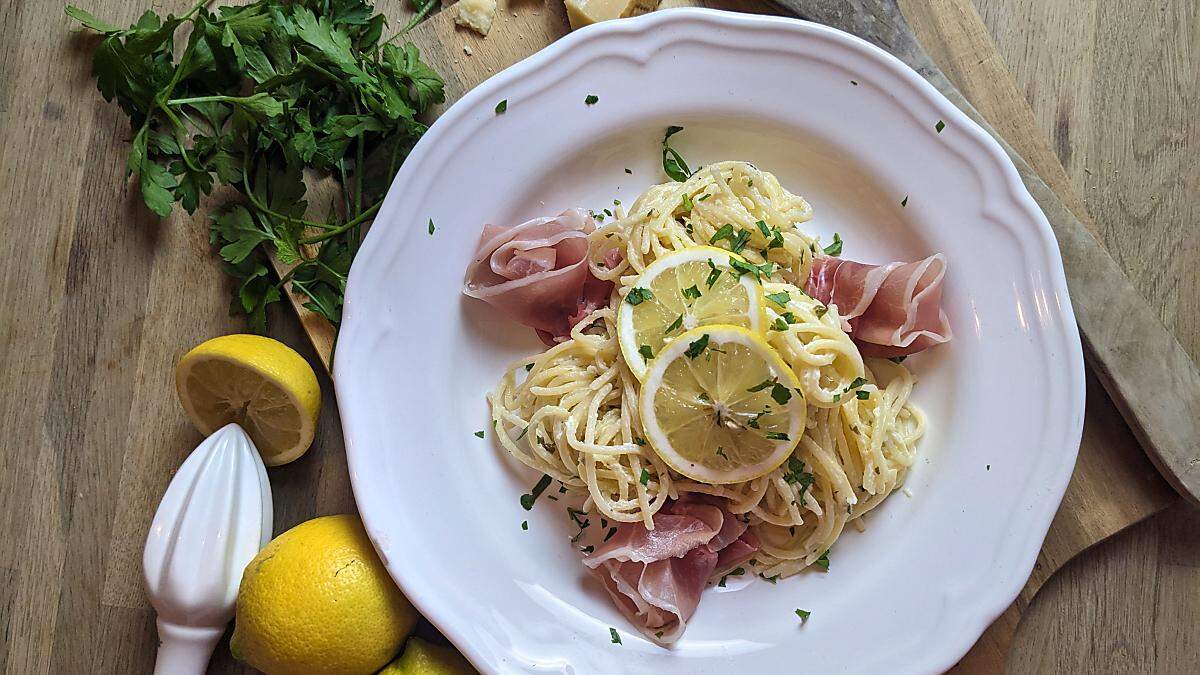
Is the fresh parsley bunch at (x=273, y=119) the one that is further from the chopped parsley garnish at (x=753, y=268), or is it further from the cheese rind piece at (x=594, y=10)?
the chopped parsley garnish at (x=753, y=268)

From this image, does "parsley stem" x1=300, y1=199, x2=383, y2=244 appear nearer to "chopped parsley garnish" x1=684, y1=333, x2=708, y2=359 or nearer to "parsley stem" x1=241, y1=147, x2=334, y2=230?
"parsley stem" x1=241, y1=147, x2=334, y2=230

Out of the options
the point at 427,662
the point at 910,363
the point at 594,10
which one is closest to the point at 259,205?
the point at 594,10

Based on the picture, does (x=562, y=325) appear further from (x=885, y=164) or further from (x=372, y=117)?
(x=885, y=164)

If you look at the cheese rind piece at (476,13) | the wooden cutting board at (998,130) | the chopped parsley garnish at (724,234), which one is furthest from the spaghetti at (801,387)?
the cheese rind piece at (476,13)

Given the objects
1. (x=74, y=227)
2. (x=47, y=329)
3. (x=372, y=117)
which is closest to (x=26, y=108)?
(x=74, y=227)

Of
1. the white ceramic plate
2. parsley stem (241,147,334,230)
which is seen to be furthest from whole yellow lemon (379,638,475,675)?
parsley stem (241,147,334,230)

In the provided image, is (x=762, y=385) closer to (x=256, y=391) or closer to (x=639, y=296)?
(x=639, y=296)
